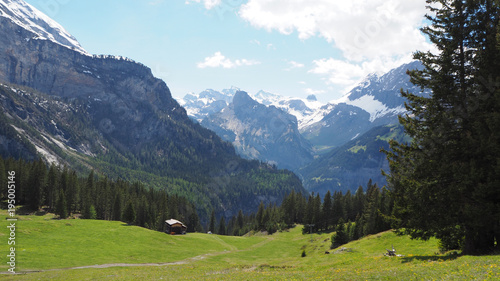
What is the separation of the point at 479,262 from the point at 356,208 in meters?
119

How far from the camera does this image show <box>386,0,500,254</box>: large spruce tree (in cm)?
2312

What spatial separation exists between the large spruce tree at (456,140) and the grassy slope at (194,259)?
3058 millimetres

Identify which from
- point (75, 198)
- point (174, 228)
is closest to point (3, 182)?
point (75, 198)

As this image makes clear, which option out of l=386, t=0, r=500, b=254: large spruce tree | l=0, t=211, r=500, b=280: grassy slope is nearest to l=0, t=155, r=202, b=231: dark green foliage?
l=0, t=211, r=500, b=280: grassy slope

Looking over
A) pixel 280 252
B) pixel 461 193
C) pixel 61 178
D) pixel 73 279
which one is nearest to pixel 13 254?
pixel 73 279

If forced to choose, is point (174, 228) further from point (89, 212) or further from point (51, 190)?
point (51, 190)

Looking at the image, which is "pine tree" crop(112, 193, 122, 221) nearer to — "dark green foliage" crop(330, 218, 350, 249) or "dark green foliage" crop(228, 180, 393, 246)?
"dark green foliage" crop(228, 180, 393, 246)

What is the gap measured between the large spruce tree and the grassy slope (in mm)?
3058

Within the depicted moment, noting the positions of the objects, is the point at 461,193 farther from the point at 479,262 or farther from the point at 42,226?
the point at 42,226

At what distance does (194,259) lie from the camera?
210 feet

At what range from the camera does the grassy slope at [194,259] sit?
21953mm

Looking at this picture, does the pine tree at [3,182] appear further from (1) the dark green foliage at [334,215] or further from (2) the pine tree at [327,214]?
(2) the pine tree at [327,214]

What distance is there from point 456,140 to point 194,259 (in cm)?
5459

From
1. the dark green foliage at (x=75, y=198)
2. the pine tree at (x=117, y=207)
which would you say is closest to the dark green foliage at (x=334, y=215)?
the dark green foliage at (x=75, y=198)
